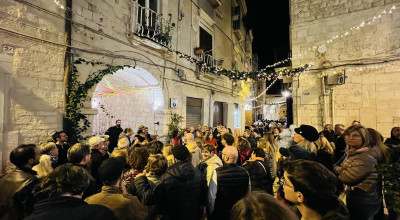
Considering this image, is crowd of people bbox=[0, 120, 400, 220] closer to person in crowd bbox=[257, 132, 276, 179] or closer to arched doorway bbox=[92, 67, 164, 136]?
person in crowd bbox=[257, 132, 276, 179]

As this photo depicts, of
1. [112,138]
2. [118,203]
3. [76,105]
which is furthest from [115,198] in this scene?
[112,138]

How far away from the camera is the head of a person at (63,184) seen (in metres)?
1.26

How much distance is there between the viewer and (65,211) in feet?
3.74

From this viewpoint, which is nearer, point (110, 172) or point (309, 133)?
point (110, 172)

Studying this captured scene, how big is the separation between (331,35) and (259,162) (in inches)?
282

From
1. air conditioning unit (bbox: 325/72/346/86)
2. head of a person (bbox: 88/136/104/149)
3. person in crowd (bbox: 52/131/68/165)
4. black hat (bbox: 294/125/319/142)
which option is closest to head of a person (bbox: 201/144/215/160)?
black hat (bbox: 294/125/319/142)

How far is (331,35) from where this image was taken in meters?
7.20

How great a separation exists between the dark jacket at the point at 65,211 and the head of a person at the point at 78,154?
1.48 metres

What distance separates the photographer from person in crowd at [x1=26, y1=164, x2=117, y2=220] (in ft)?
3.66

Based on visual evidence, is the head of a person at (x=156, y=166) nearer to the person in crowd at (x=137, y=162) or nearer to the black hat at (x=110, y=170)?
the person in crowd at (x=137, y=162)

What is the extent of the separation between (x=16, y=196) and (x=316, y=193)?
2.69 meters

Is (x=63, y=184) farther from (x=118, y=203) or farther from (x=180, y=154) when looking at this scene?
(x=180, y=154)

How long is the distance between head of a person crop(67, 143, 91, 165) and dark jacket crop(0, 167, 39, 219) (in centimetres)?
51

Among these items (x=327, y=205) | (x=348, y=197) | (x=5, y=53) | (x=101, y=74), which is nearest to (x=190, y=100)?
(x=101, y=74)
